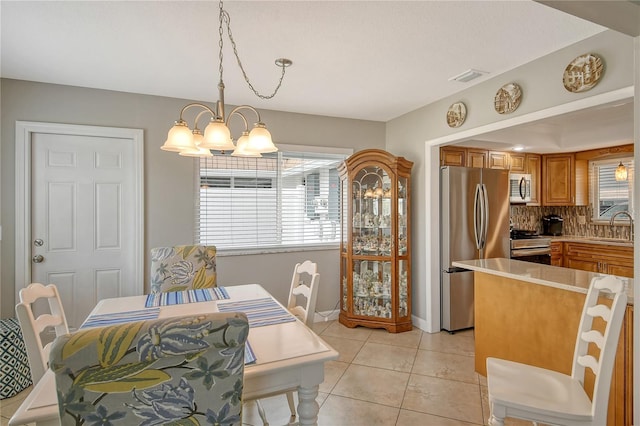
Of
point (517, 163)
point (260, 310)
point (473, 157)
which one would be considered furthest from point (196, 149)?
point (517, 163)

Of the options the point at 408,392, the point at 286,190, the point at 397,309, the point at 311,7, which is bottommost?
the point at 408,392

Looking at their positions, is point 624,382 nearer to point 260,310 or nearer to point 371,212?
point 260,310

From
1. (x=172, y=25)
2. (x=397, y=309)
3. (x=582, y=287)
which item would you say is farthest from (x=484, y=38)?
(x=397, y=309)

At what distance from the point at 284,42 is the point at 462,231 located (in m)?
2.73

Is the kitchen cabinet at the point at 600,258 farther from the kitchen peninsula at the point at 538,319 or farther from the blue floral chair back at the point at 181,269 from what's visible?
the blue floral chair back at the point at 181,269

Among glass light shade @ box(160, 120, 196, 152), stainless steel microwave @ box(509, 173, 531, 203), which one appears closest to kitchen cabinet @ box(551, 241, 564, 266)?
stainless steel microwave @ box(509, 173, 531, 203)

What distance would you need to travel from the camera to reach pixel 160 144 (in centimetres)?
342

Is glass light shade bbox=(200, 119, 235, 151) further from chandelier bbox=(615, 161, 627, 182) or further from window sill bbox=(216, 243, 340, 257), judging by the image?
chandelier bbox=(615, 161, 627, 182)

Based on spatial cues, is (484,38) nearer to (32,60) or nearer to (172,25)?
(172,25)

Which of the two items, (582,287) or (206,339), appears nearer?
(206,339)

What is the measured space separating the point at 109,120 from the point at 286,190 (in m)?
1.88

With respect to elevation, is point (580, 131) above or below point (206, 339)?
above

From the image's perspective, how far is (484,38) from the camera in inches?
89.2

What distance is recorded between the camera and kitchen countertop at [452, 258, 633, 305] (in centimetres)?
195
